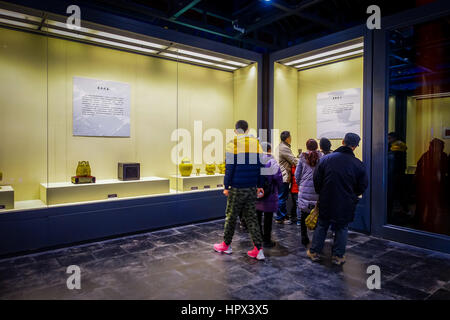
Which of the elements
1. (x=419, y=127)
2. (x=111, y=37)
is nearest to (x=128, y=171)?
(x=111, y=37)

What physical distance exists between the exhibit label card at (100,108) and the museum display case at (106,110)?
0.05 feet

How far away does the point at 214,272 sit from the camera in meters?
3.28

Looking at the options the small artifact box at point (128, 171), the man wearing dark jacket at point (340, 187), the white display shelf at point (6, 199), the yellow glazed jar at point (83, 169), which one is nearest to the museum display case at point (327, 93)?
the man wearing dark jacket at point (340, 187)

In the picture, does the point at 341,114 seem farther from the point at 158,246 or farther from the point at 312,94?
the point at 158,246

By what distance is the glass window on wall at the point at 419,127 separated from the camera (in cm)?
421

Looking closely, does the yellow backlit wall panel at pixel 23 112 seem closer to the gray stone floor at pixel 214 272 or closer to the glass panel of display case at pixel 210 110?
the gray stone floor at pixel 214 272

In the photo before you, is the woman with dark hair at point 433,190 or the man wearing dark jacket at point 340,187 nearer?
the man wearing dark jacket at point 340,187

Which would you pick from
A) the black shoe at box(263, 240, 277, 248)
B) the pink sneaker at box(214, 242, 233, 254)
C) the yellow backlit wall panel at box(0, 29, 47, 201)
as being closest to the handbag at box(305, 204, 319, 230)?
the black shoe at box(263, 240, 277, 248)

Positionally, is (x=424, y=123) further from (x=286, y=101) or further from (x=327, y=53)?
(x=286, y=101)

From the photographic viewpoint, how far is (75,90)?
4879mm

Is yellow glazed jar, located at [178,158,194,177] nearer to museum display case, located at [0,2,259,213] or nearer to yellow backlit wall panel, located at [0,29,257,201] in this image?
Answer: museum display case, located at [0,2,259,213]

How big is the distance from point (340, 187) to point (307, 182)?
26.8 inches

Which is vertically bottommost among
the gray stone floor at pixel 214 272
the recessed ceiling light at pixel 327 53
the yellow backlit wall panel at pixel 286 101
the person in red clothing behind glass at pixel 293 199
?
the gray stone floor at pixel 214 272

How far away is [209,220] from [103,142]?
2386 mm
